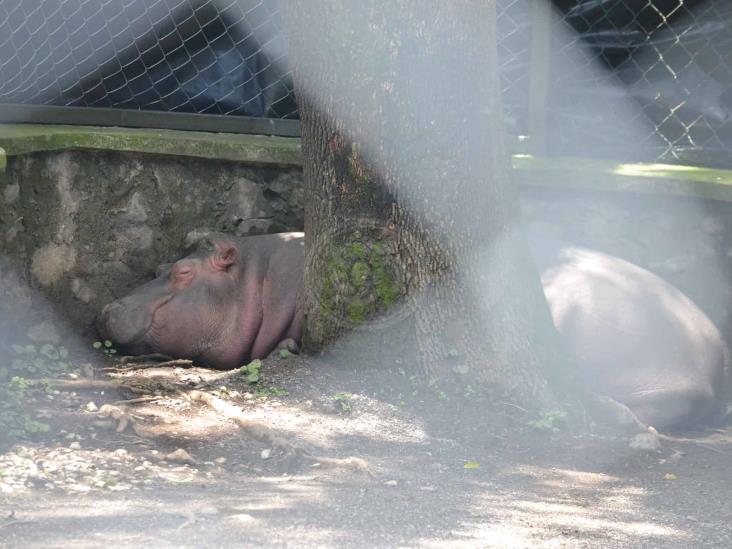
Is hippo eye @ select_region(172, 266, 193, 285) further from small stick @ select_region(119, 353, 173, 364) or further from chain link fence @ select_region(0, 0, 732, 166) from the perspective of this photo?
chain link fence @ select_region(0, 0, 732, 166)

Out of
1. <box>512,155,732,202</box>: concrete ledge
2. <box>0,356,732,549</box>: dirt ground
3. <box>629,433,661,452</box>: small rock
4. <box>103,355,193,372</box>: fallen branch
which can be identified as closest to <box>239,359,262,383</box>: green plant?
<box>0,356,732,549</box>: dirt ground

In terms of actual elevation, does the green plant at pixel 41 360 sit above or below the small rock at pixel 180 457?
above

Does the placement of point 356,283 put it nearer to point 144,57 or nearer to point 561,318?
point 561,318

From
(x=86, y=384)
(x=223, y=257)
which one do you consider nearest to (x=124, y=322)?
(x=223, y=257)

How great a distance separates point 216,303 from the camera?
5.57m

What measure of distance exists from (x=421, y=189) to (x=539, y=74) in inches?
68.8

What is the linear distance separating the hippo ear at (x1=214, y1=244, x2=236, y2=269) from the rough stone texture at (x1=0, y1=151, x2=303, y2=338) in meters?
0.26

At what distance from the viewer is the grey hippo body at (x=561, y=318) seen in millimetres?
4785

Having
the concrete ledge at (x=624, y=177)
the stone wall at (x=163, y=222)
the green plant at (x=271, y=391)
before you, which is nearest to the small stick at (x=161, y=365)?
the stone wall at (x=163, y=222)

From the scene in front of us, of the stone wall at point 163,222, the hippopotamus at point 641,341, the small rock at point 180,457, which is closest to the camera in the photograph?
the small rock at point 180,457

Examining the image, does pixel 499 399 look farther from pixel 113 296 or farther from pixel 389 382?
pixel 113 296

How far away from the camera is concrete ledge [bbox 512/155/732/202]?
202 inches

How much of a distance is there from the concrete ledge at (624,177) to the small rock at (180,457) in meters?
2.50

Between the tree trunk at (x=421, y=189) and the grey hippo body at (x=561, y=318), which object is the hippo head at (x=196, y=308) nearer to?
the grey hippo body at (x=561, y=318)
